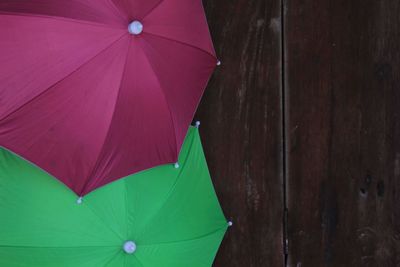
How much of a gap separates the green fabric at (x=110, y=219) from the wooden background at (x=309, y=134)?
0.28 meters

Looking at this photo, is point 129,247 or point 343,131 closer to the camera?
point 129,247

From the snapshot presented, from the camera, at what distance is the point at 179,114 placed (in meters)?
2.52

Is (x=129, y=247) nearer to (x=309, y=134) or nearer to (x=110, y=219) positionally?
(x=110, y=219)

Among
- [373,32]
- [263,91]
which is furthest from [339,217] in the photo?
[373,32]

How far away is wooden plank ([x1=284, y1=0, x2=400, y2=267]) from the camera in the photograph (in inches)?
112

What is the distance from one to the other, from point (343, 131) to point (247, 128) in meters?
0.45

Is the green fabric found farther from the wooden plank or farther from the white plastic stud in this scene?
the wooden plank

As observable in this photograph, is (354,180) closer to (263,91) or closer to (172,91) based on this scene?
(263,91)

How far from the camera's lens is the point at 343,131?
2.87 m

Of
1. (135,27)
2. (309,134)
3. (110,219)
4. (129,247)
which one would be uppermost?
(135,27)

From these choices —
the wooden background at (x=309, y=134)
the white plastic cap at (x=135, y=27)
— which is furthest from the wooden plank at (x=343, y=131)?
the white plastic cap at (x=135, y=27)

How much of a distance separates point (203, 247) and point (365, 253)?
0.82 metres

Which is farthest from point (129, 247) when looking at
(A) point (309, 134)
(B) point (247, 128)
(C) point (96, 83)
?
(A) point (309, 134)

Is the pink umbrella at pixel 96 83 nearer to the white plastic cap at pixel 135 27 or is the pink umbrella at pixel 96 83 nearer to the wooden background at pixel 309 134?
the white plastic cap at pixel 135 27
